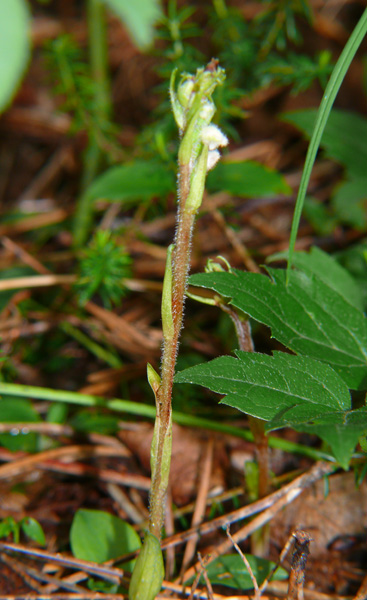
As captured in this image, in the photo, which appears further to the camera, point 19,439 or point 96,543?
point 19,439

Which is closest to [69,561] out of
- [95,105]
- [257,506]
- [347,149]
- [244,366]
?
[257,506]

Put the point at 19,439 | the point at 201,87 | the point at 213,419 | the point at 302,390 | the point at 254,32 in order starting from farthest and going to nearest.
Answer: the point at 254,32
the point at 213,419
the point at 19,439
the point at 302,390
the point at 201,87

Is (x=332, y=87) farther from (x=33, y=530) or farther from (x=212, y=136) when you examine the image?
(x=33, y=530)

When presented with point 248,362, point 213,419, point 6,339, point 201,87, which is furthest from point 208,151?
point 6,339

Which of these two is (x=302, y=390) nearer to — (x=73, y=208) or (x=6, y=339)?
(x=6, y=339)

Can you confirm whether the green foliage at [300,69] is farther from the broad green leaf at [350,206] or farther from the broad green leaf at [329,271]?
the broad green leaf at [329,271]

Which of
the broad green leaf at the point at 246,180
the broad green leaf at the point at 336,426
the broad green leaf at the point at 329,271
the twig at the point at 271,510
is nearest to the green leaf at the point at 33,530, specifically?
the twig at the point at 271,510
